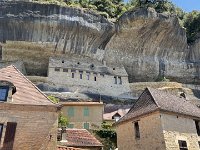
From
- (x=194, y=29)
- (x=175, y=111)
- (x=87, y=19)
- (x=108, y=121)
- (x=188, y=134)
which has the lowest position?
(x=188, y=134)

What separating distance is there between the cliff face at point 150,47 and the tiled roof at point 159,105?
2832cm

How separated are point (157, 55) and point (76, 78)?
48.8ft

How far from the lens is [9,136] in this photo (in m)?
12.5

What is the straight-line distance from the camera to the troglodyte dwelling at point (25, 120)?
12.5m

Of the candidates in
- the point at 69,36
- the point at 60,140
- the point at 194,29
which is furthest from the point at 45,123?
the point at 194,29

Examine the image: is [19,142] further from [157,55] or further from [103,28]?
[157,55]

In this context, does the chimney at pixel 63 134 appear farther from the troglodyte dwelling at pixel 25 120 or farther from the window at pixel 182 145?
the window at pixel 182 145

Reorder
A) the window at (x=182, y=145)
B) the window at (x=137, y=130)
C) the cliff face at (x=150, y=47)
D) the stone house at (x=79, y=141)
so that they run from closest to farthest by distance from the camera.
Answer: the stone house at (x=79, y=141) → the window at (x=182, y=145) → the window at (x=137, y=130) → the cliff face at (x=150, y=47)

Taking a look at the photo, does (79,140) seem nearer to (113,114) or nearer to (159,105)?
(159,105)

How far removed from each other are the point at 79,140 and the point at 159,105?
446 cm

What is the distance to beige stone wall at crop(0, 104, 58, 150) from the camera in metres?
12.5

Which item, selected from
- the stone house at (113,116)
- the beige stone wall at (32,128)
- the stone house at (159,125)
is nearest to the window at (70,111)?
the stone house at (113,116)

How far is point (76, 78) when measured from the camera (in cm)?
4403

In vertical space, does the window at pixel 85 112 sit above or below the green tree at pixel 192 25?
below
